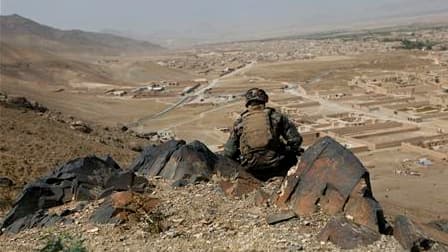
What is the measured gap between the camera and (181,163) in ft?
29.4

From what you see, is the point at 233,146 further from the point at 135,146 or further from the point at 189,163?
the point at 135,146

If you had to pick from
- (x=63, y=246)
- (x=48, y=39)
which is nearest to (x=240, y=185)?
(x=63, y=246)

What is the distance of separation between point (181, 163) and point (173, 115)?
41527 millimetres

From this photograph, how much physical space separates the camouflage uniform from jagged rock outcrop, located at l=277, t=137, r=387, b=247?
0.81 m

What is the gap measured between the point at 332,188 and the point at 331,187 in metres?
0.02

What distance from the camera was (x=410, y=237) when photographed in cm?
642

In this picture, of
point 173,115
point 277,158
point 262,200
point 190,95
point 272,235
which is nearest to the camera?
point 272,235

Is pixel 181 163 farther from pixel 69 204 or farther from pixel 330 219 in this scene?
pixel 330 219

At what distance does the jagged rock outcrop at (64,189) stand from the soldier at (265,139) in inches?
59.6

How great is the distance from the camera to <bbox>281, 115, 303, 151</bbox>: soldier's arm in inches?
331

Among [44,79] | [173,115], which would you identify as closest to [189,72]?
[44,79]

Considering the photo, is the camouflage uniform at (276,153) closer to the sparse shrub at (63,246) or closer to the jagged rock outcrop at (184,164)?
the jagged rock outcrop at (184,164)

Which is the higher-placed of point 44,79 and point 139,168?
point 139,168

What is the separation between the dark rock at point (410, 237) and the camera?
636cm
